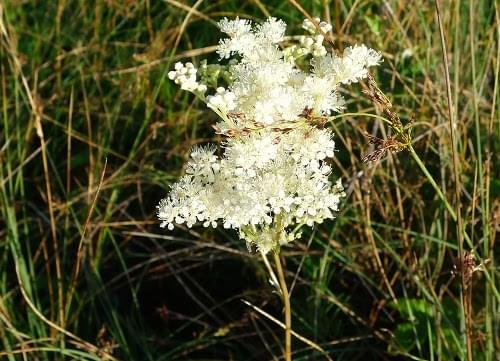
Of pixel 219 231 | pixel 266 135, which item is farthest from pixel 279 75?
pixel 219 231

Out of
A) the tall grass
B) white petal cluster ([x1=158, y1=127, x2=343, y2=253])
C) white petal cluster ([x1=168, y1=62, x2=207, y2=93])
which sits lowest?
the tall grass

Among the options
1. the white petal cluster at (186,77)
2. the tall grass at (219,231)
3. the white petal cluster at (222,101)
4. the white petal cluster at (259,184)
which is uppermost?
the white petal cluster at (186,77)

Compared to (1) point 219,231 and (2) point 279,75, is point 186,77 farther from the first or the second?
(1) point 219,231

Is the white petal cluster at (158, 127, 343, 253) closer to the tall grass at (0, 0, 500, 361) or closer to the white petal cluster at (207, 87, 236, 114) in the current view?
the white petal cluster at (207, 87, 236, 114)

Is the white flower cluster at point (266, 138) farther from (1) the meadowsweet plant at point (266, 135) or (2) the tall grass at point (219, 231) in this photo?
(2) the tall grass at point (219, 231)

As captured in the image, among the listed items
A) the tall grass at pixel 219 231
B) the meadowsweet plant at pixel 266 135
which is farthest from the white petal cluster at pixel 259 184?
the tall grass at pixel 219 231

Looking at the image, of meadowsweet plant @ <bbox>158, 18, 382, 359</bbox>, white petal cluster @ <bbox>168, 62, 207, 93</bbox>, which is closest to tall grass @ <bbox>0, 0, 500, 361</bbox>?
meadowsweet plant @ <bbox>158, 18, 382, 359</bbox>

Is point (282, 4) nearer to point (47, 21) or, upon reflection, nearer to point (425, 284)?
point (47, 21)
